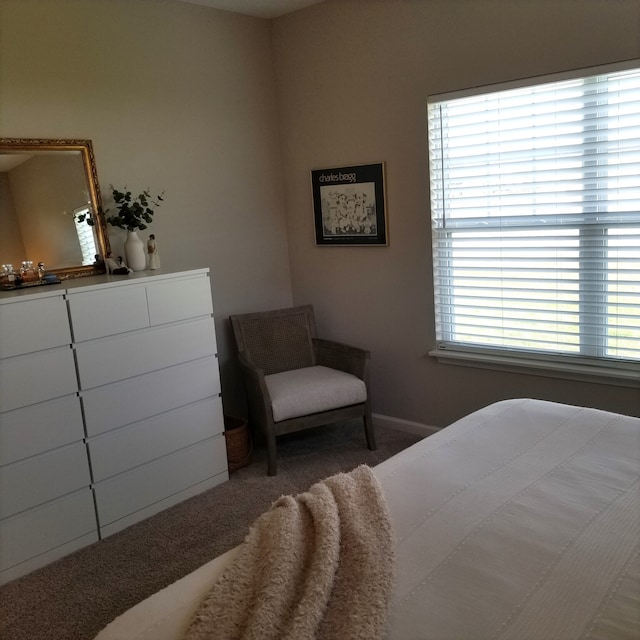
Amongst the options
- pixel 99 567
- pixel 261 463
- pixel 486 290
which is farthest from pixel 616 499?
pixel 261 463

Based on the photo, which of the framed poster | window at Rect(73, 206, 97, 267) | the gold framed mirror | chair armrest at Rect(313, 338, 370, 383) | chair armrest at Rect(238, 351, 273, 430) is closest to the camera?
the gold framed mirror

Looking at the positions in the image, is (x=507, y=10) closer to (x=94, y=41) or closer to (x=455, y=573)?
(x=94, y=41)

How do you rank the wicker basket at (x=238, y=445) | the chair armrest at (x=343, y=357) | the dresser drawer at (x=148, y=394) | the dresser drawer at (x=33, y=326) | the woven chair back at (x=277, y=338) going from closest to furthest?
the dresser drawer at (x=33, y=326), the dresser drawer at (x=148, y=394), the wicker basket at (x=238, y=445), the chair armrest at (x=343, y=357), the woven chair back at (x=277, y=338)

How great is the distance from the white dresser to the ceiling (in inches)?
67.0

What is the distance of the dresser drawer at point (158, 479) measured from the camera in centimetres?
296

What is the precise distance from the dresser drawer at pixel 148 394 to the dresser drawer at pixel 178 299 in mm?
261

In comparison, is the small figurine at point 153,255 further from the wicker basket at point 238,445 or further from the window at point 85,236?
the wicker basket at point 238,445

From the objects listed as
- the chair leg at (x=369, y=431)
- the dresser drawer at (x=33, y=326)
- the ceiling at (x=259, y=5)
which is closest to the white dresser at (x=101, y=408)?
the dresser drawer at (x=33, y=326)

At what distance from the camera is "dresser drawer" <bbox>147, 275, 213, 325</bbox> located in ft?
10.1

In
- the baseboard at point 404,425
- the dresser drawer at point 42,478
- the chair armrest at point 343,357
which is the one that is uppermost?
the chair armrest at point 343,357

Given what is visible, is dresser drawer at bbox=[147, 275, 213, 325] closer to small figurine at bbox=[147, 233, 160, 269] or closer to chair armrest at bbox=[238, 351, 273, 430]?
small figurine at bbox=[147, 233, 160, 269]

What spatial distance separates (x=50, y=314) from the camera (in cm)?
268

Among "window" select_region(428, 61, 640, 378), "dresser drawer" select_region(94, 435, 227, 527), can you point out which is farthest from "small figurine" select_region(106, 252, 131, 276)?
"window" select_region(428, 61, 640, 378)

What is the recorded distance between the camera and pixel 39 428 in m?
2.69
